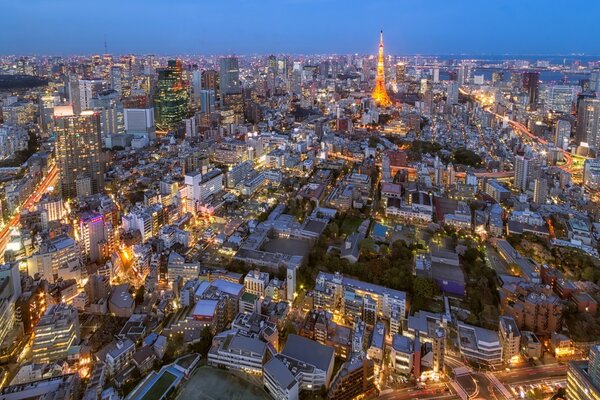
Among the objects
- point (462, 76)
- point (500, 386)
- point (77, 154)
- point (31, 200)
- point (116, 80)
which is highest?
point (462, 76)

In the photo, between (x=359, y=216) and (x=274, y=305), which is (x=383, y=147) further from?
(x=274, y=305)

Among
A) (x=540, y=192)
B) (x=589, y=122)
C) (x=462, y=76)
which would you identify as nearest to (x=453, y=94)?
(x=589, y=122)

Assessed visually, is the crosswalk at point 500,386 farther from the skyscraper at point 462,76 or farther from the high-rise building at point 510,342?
the skyscraper at point 462,76

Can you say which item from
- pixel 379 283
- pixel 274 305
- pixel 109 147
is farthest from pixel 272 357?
pixel 109 147

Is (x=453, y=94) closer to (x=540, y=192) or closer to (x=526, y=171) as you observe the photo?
(x=526, y=171)

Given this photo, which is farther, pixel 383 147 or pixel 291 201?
pixel 383 147
